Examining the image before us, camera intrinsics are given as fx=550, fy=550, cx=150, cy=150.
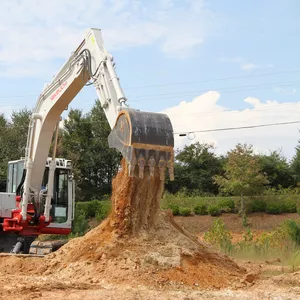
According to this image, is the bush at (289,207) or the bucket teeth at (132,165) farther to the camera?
the bush at (289,207)

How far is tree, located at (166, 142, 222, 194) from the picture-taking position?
4366 centimetres

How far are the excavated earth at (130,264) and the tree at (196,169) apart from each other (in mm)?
32078

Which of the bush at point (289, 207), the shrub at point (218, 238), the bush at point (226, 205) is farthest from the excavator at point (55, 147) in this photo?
the bush at point (289, 207)

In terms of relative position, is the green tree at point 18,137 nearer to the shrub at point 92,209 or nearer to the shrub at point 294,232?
the shrub at point 92,209

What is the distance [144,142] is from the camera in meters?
9.19

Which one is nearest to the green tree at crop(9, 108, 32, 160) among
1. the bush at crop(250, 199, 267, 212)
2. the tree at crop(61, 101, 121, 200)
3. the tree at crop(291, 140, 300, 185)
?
the tree at crop(61, 101, 121, 200)

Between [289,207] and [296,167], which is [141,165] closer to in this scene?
[289,207]

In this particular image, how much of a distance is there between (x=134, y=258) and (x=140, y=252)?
23 cm

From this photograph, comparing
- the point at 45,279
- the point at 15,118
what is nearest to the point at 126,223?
the point at 45,279

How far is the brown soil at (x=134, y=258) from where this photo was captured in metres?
8.80

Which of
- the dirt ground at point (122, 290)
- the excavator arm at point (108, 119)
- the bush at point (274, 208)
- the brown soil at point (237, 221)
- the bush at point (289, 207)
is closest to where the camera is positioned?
the dirt ground at point (122, 290)

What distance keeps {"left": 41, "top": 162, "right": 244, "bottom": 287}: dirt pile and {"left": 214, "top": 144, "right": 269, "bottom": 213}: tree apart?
2130cm

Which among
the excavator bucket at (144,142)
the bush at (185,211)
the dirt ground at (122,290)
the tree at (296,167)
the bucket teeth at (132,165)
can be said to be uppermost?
the tree at (296,167)

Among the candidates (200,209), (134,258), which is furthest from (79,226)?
(200,209)
